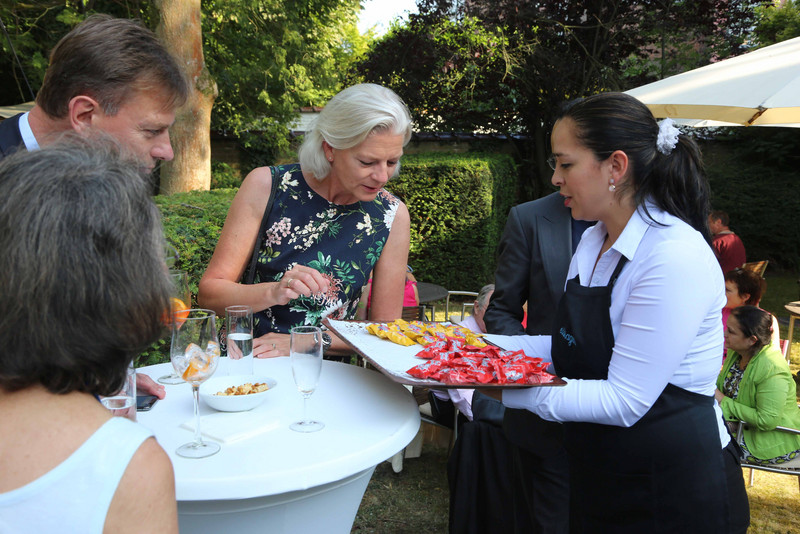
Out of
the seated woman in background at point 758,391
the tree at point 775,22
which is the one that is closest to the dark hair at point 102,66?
the seated woman in background at point 758,391

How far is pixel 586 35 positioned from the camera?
1199 cm

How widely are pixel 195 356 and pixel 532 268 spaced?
1.60 meters

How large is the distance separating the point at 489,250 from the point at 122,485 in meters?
8.98

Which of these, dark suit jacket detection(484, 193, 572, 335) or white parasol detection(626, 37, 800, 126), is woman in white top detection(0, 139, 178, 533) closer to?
dark suit jacket detection(484, 193, 572, 335)

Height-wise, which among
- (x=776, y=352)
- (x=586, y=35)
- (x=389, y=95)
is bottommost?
(x=776, y=352)

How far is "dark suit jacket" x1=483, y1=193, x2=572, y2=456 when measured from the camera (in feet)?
8.58

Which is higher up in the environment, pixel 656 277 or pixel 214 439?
pixel 656 277

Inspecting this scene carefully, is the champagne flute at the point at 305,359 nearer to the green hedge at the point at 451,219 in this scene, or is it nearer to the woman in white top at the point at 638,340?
the woman in white top at the point at 638,340

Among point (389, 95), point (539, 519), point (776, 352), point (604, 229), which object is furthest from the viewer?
point (776, 352)

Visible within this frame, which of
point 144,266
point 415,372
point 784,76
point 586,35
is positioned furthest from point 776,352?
point 586,35

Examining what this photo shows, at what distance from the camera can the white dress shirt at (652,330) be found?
1.54 metres

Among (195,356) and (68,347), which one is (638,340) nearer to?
(195,356)

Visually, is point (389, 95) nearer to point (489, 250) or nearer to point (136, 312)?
point (136, 312)

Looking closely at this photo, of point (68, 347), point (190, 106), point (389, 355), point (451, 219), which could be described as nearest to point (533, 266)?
point (389, 355)
